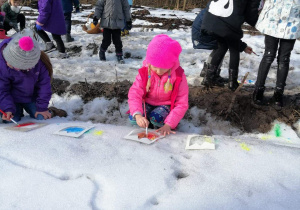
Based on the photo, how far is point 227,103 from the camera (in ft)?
10.2

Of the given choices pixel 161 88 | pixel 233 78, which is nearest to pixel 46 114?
pixel 161 88

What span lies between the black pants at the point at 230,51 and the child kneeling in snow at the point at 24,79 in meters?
2.21

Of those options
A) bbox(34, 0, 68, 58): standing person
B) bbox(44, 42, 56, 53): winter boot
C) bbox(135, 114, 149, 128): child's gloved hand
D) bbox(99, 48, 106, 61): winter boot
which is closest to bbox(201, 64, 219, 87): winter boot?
bbox(135, 114, 149, 128): child's gloved hand

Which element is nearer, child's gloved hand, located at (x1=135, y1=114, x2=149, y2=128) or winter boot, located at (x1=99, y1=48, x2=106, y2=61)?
child's gloved hand, located at (x1=135, y1=114, x2=149, y2=128)

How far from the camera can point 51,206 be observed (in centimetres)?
134

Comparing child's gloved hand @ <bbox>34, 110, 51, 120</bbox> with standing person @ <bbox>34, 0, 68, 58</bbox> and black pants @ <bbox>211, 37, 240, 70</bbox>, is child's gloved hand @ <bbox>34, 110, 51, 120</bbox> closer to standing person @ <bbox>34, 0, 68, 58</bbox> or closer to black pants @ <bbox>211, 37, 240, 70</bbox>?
black pants @ <bbox>211, 37, 240, 70</bbox>

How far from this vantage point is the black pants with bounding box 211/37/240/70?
3281mm

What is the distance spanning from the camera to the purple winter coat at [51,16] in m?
5.03

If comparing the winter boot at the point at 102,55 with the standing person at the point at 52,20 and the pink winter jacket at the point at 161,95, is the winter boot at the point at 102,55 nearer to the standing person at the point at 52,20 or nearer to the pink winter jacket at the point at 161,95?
the standing person at the point at 52,20

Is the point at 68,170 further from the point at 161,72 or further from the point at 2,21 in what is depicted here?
the point at 2,21

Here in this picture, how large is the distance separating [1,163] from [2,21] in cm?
413

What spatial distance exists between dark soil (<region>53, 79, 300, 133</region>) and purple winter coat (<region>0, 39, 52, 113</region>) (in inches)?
29.6

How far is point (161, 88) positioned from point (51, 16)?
3.85 meters

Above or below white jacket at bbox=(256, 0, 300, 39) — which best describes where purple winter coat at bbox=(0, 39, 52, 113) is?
below
